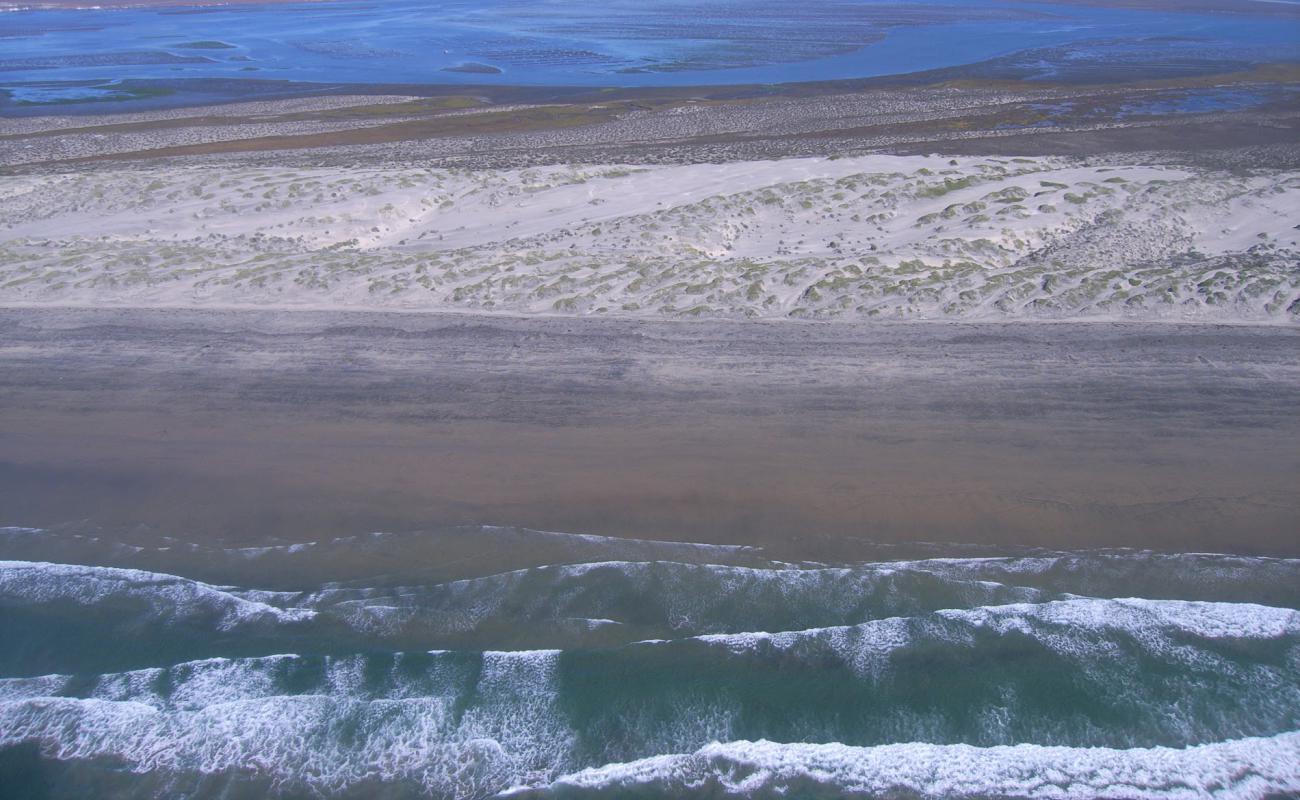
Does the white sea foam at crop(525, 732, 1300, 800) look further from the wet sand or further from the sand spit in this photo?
the sand spit

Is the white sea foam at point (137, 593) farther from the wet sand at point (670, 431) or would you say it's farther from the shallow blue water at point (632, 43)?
the shallow blue water at point (632, 43)

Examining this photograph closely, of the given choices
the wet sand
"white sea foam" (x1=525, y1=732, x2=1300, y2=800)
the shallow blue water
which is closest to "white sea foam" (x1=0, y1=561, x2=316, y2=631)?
the wet sand

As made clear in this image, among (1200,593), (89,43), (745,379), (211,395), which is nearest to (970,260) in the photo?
(745,379)

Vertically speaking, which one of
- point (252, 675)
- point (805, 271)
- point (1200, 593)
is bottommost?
point (252, 675)

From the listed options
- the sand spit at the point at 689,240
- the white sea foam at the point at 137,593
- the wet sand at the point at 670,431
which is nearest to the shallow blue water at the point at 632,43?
the sand spit at the point at 689,240

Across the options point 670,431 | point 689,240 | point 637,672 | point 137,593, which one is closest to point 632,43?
point 689,240

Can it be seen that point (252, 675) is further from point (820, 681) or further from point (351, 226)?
point (351, 226)
